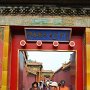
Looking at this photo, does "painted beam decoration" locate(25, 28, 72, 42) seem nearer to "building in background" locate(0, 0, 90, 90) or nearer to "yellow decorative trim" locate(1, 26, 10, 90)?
"building in background" locate(0, 0, 90, 90)

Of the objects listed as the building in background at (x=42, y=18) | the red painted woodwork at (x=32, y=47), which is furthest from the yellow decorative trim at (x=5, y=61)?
the red painted woodwork at (x=32, y=47)

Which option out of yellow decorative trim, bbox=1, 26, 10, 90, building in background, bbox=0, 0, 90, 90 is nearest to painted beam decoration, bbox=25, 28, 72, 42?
building in background, bbox=0, 0, 90, 90

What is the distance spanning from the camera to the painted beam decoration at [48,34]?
6866 mm

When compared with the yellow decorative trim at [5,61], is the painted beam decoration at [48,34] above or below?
above

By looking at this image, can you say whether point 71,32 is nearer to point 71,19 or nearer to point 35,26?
point 71,19

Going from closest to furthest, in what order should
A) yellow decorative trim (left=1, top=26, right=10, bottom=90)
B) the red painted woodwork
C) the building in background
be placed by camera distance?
yellow decorative trim (left=1, top=26, right=10, bottom=90) < the building in background < the red painted woodwork

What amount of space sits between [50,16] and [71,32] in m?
0.64

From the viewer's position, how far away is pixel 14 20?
6852mm

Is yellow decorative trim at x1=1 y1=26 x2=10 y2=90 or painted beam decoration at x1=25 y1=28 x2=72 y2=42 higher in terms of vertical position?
painted beam decoration at x1=25 y1=28 x2=72 y2=42

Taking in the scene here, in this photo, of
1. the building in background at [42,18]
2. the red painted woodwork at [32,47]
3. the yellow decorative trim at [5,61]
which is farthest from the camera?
the red painted woodwork at [32,47]

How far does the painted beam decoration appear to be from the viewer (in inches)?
270

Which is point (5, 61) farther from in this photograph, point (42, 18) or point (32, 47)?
point (42, 18)

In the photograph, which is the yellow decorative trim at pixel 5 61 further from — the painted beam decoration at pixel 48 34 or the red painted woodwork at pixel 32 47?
the painted beam decoration at pixel 48 34

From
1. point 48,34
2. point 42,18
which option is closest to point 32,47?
point 48,34
